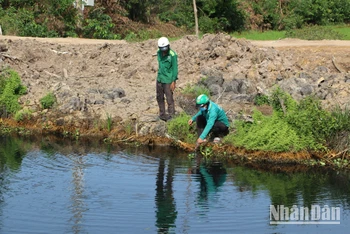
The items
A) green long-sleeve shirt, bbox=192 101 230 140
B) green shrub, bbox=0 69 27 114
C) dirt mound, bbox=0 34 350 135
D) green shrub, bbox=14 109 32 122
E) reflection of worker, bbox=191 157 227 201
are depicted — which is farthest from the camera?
green shrub, bbox=0 69 27 114

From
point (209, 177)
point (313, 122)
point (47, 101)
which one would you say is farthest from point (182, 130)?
point (47, 101)

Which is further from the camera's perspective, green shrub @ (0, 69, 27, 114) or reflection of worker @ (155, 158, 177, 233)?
green shrub @ (0, 69, 27, 114)

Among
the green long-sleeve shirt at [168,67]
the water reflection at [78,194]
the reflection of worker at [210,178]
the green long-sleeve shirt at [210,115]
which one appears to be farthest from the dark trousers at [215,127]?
the water reflection at [78,194]

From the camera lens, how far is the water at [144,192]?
1066cm

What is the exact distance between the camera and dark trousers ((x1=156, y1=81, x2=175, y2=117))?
15828mm

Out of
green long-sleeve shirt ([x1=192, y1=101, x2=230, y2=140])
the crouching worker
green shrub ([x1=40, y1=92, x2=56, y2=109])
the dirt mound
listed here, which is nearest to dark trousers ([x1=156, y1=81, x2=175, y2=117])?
the dirt mound

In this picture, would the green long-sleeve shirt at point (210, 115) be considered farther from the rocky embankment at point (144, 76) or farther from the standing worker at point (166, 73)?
the standing worker at point (166, 73)

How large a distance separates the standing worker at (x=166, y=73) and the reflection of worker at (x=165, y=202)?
2.10 meters

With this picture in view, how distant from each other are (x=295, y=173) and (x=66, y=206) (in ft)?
15.1

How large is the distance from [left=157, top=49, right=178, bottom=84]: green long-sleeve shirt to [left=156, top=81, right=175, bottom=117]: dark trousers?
0.57 ft

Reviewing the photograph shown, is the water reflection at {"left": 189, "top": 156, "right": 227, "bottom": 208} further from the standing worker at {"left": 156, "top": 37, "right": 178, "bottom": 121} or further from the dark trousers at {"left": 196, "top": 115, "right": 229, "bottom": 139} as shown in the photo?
the standing worker at {"left": 156, "top": 37, "right": 178, "bottom": 121}

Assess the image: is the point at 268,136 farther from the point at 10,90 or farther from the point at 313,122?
the point at 10,90

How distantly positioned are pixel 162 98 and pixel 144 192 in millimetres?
4028

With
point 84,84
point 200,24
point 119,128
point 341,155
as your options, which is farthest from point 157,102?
point 200,24
